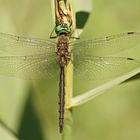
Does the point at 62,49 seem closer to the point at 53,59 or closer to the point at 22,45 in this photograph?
the point at 53,59

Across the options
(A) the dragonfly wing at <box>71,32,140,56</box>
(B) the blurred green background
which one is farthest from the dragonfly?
(B) the blurred green background

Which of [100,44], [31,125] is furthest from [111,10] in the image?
[31,125]

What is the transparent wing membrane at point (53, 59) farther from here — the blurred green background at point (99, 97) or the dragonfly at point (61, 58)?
the blurred green background at point (99, 97)

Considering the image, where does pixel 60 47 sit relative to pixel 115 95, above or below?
above

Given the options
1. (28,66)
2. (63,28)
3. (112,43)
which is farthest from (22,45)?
(112,43)

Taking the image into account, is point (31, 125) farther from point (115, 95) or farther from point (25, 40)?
point (115, 95)

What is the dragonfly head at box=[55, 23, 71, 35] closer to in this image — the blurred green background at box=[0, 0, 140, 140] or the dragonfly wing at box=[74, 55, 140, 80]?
the dragonfly wing at box=[74, 55, 140, 80]
